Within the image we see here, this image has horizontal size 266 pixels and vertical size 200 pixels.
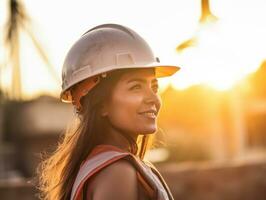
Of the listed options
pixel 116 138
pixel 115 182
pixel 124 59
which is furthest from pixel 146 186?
pixel 124 59

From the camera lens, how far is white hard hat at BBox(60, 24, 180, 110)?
9.46ft

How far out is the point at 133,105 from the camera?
9.24ft

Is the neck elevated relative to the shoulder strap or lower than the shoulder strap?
elevated

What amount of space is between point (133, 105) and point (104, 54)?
9.5 inches

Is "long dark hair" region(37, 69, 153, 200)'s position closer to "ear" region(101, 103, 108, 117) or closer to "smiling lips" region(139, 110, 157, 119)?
"ear" region(101, 103, 108, 117)

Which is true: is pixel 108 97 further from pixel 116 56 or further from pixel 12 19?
pixel 12 19

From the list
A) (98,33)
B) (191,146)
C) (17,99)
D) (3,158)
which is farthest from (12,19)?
(98,33)

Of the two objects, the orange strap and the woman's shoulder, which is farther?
the orange strap

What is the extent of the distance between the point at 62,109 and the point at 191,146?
6571 millimetres

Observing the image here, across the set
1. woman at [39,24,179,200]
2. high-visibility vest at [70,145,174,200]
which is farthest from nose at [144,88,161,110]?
high-visibility vest at [70,145,174,200]

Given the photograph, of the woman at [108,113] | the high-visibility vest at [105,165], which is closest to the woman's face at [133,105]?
the woman at [108,113]

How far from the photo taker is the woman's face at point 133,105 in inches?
111

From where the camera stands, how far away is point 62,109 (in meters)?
37.6

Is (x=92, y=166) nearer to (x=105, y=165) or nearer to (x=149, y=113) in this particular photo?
(x=105, y=165)
